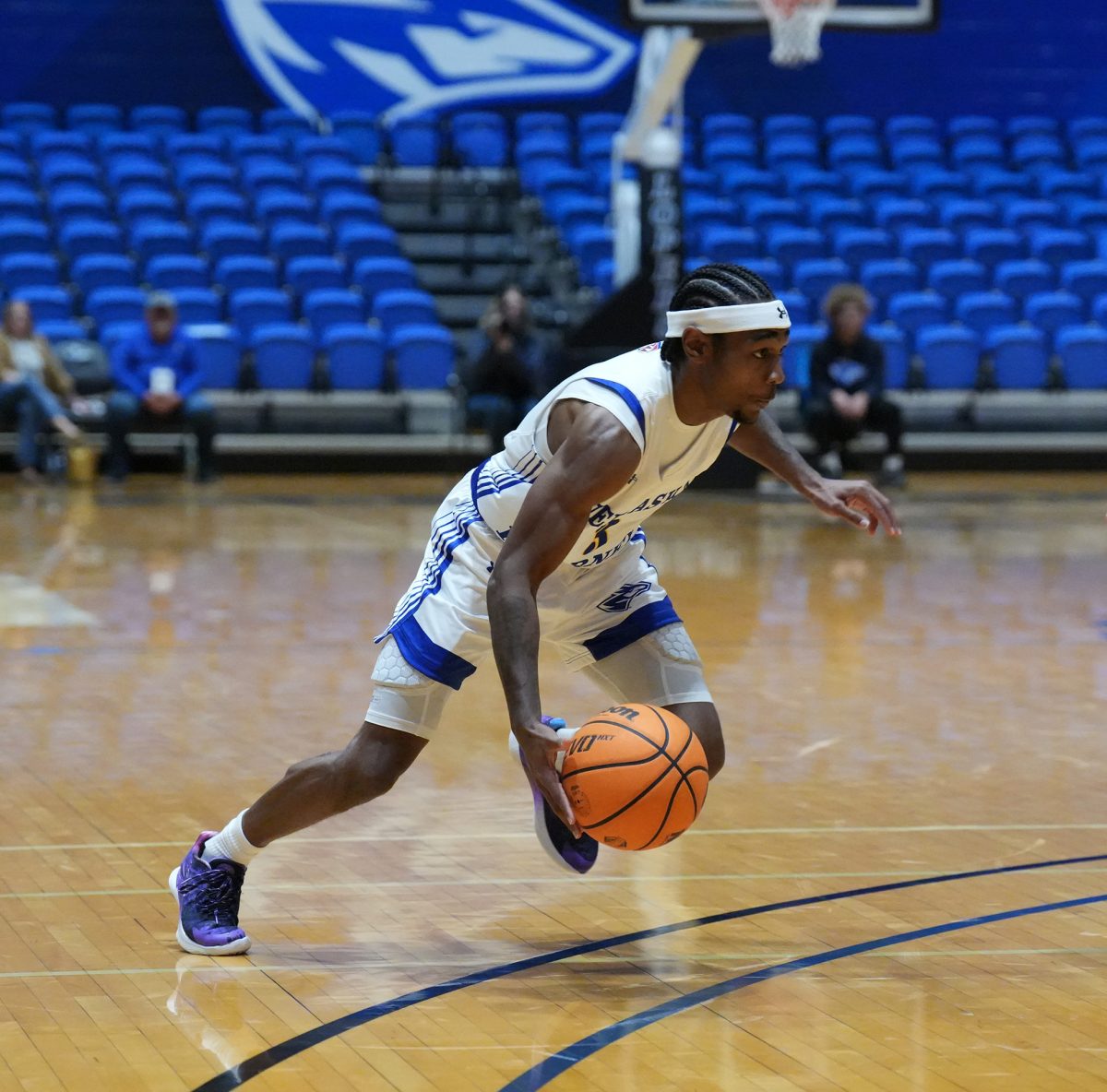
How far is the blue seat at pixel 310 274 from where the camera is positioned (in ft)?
55.0

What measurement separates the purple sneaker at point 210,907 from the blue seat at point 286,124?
1616 centimetres

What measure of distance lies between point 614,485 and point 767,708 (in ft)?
11.1

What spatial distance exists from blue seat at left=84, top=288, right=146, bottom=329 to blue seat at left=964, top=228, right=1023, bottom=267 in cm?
784

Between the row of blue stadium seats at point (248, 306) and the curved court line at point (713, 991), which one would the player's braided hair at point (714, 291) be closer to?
the curved court line at point (713, 991)

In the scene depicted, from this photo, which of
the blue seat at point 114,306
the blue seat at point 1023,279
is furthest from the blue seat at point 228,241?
the blue seat at point 1023,279

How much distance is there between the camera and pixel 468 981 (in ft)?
12.7

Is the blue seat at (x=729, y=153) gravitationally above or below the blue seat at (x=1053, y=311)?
above

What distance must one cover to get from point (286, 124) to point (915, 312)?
22.3ft

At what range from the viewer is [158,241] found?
1681 cm

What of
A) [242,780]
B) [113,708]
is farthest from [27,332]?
[242,780]

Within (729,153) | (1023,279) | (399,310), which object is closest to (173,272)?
(399,310)

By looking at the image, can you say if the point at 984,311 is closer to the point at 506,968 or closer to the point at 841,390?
the point at 841,390

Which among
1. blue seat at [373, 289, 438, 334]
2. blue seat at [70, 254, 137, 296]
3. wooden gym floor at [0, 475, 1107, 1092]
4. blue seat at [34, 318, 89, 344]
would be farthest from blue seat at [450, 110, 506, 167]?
wooden gym floor at [0, 475, 1107, 1092]

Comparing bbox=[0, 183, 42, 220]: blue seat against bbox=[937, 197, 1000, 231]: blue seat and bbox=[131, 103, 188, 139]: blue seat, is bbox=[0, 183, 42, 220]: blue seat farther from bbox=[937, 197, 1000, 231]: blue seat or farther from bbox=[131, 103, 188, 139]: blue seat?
bbox=[937, 197, 1000, 231]: blue seat
